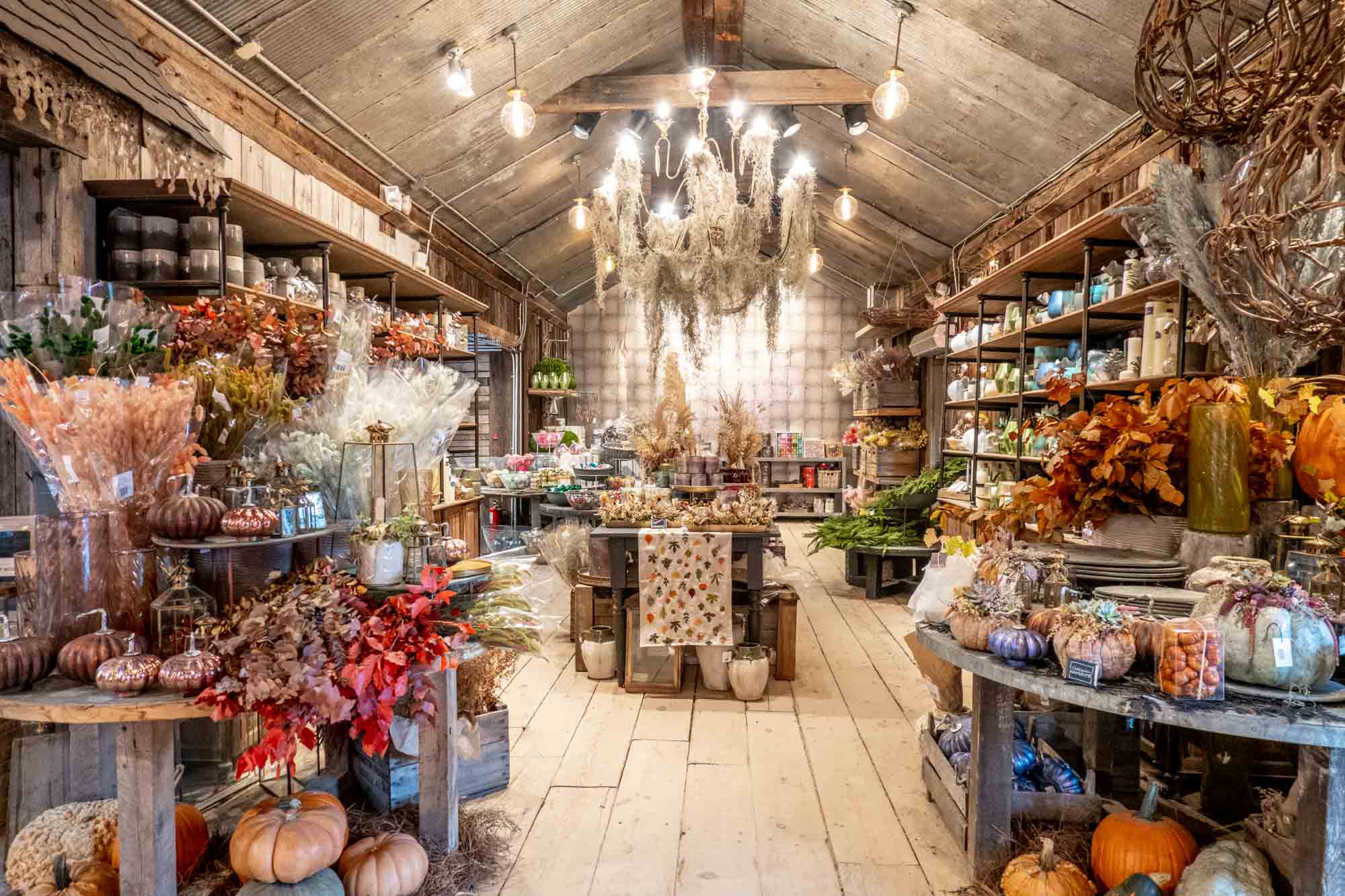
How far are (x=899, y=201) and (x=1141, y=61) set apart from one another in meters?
4.86

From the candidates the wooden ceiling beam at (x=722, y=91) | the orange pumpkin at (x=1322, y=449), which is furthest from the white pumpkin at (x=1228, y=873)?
the wooden ceiling beam at (x=722, y=91)

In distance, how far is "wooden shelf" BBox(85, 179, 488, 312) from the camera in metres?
2.83

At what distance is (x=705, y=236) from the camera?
4.94 metres

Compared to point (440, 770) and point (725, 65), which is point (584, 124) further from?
point (440, 770)

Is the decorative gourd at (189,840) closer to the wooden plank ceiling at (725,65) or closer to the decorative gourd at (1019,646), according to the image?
the decorative gourd at (1019,646)

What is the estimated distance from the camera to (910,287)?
8492 mm

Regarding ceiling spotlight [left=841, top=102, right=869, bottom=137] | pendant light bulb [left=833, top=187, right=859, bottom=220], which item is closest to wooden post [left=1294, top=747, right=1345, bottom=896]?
ceiling spotlight [left=841, top=102, right=869, bottom=137]

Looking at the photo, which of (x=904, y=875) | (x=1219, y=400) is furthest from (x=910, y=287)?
(x=904, y=875)

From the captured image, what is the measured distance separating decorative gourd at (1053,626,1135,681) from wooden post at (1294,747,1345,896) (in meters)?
0.35

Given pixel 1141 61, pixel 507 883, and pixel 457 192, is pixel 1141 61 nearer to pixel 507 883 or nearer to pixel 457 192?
pixel 507 883

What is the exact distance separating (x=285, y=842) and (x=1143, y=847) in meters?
1.98

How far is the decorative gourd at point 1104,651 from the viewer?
1.53 m

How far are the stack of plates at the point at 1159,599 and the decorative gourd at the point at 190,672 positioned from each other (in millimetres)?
1916

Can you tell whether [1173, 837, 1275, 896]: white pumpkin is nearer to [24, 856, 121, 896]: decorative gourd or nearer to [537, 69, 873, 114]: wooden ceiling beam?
[24, 856, 121, 896]: decorative gourd
